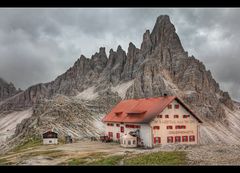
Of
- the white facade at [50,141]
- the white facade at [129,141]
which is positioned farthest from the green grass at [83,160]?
the white facade at [50,141]

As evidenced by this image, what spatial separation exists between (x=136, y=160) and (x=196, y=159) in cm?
695

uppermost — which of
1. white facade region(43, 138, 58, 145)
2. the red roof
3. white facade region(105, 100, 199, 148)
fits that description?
the red roof

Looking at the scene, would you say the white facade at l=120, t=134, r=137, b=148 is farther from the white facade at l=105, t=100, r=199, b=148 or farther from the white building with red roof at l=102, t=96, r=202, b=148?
the white facade at l=105, t=100, r=199, b=148

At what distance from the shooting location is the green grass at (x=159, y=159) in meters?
42.2

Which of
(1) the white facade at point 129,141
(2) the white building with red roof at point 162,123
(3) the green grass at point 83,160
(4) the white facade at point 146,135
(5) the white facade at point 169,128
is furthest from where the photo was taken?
(1) the white facade at point 129,141

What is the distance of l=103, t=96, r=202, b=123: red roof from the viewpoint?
209ft

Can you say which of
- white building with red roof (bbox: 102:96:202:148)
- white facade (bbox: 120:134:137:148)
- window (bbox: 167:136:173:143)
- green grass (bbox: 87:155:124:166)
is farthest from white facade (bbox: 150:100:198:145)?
green grass (bbox: 87:155:124:166)

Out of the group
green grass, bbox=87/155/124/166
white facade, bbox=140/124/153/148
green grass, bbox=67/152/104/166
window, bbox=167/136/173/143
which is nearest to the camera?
green grass, bbox=87/155/124/166

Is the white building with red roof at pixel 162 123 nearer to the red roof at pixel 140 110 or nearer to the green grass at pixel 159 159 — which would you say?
the red roof at pixel 140 110

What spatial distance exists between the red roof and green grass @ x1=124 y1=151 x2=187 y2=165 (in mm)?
14838

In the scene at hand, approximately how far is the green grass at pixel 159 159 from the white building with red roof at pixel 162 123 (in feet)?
45.4

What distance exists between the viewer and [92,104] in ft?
586
